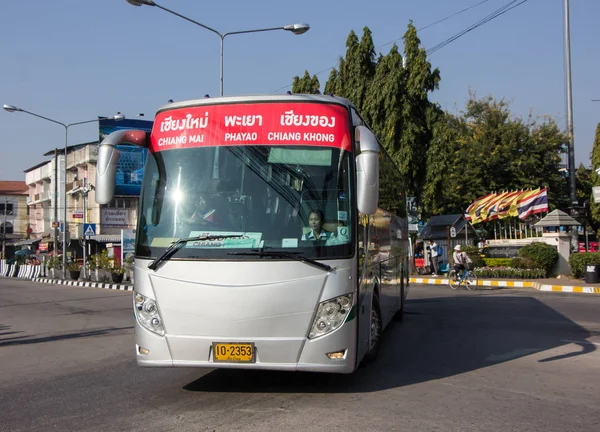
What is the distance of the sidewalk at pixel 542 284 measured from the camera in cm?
1927

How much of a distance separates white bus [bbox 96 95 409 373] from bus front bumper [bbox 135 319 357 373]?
0.03 ft

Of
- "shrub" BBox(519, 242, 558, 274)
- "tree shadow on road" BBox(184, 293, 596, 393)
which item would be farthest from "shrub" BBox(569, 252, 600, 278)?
"tree shadow on road" BBox(184, 293, 596, 393)

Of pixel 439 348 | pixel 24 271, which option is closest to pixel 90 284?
pixel 24 271

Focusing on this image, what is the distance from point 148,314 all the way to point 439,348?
4.75 m

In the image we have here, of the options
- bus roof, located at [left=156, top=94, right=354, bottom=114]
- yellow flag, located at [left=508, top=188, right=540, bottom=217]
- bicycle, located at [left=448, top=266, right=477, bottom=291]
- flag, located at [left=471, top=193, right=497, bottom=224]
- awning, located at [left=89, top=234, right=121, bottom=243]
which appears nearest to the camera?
bus roof, located at [left=156, top=94, right=354, bottom=114]

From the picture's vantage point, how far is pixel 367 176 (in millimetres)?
5613

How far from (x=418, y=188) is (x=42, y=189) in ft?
181

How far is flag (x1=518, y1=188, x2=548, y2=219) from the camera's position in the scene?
26.9m

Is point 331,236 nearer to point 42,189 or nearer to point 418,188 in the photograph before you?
point 418,188

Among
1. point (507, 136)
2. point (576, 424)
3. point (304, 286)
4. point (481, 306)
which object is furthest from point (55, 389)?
point (507, 136)

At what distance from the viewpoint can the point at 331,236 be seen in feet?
18.8

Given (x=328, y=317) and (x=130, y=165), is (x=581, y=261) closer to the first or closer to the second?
(x=328, y=317)

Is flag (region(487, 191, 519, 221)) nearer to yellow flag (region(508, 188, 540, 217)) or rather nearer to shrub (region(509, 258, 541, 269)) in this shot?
yellow flag (region(508, 188, 540, 217))

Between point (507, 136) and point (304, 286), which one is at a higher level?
point (507, 136)
